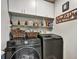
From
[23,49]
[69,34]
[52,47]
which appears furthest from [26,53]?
[69,34]

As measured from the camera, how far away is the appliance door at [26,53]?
1816 mm

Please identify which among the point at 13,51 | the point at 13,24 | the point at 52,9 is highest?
the point at 52,9

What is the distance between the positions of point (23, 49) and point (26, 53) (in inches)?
4.5

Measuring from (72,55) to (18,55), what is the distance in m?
1.26

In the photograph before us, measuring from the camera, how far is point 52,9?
3037 mm

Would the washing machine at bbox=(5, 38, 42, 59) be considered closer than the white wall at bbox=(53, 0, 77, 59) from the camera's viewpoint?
Yes

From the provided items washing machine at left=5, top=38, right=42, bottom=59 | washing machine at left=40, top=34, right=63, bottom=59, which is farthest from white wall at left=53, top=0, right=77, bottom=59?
washing machine at left=5, top=38, right=42, bottom=59

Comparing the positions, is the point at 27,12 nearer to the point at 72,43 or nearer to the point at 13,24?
the point at 13,24

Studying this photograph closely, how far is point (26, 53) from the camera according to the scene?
1918mm

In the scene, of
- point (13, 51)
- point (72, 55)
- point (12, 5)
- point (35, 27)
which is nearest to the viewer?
point (13, 51)

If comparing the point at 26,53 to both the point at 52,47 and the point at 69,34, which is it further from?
the point at 69,34

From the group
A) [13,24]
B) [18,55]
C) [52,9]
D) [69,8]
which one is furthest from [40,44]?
[52,9]

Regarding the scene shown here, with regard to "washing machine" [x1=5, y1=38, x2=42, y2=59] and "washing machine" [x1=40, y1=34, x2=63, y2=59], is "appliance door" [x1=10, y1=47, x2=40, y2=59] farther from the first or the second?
"washing machine" [x1=40, y1=34, x2=63, y2=59]

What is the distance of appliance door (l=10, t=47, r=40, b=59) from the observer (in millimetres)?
1816
